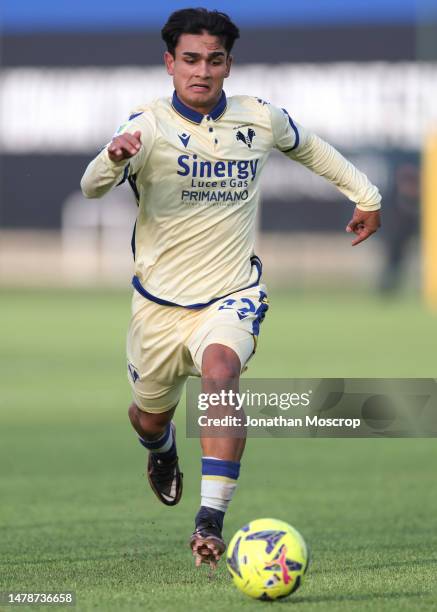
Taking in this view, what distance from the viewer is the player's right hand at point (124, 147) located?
241 inches

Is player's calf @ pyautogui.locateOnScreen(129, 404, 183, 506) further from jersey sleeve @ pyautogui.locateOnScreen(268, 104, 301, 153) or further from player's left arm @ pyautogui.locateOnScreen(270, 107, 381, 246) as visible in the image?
jersey sleeve @ pyautogui.locateOnScreen(268, 104, 301, 153)

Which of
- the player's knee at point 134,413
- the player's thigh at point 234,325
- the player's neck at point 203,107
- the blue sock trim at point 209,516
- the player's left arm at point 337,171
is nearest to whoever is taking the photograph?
the blue sock trim at point 209,516

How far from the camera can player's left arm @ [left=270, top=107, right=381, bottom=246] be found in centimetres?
722

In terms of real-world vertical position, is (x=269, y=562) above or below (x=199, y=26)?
below

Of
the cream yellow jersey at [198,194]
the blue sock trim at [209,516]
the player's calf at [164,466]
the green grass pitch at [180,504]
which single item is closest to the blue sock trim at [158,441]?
the player's calf at [164,466]

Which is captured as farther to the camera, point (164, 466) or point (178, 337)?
point (164, 466)

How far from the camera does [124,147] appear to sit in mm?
6113

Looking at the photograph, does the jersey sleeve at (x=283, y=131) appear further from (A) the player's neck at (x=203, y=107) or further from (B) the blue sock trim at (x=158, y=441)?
(B) the blue sock trim at (x=158, y=441)

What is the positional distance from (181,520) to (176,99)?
262 centimetres

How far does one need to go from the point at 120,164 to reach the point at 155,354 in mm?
1247

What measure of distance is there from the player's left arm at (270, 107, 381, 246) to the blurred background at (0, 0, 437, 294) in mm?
29668

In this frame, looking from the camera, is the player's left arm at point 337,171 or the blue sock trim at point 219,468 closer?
the blue sock trim at point 219,468

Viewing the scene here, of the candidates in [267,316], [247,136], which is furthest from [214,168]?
[267,316]

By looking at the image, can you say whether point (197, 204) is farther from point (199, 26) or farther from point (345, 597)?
point (345, 597)
